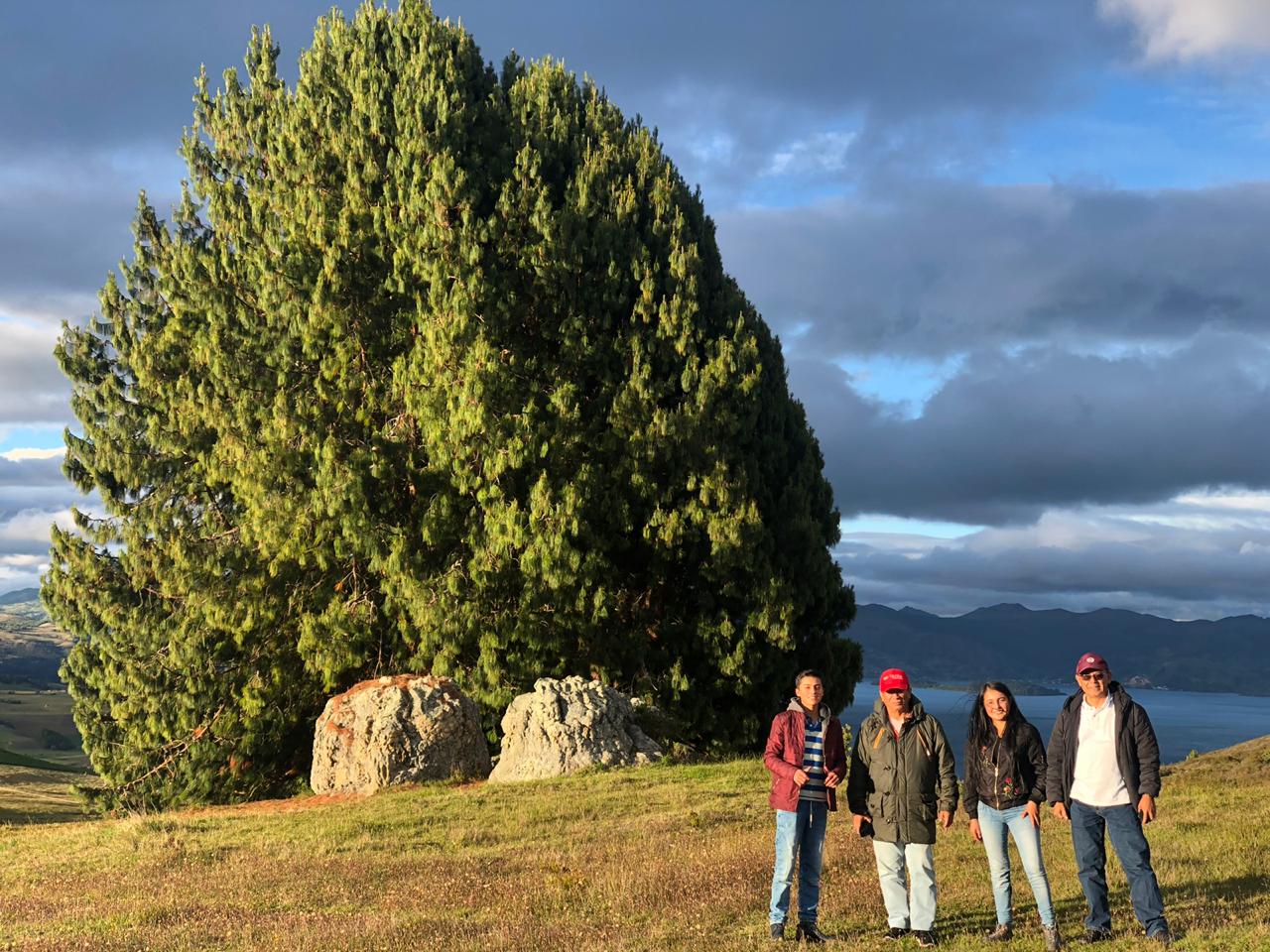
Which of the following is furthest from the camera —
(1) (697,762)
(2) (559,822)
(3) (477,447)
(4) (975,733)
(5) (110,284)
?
(5) (110,284)

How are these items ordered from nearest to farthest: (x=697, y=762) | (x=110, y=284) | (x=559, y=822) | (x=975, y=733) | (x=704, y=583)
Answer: (x=975, y=733), (x=559, y=822), (x=697, y=762), (x=704, y=583), (x=110, y=284)

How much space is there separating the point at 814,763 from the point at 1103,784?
87.0 inches

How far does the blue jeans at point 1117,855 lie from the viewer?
8.70m

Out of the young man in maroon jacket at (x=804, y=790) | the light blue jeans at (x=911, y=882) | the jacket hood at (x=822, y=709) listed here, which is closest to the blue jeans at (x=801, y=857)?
the young man in maroon jacket at (x=804, y=790)

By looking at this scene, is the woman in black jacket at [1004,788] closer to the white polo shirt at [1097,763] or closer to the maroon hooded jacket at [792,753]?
the white polo shirt at [1097,763]

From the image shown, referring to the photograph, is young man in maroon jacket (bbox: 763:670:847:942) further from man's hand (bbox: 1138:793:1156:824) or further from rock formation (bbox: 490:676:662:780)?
rock formation (bbox: 490:676:662:780)

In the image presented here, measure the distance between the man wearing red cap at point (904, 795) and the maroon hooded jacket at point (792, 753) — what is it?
20 centimetres

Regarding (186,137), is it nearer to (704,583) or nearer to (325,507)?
(325,507)

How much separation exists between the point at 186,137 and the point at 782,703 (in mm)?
20446

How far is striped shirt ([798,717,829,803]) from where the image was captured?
898cm

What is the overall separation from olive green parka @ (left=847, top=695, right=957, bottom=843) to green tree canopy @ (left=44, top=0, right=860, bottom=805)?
14.0 metres

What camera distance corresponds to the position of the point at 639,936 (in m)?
9.14

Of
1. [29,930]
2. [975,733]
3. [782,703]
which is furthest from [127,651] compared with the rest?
[975,733]

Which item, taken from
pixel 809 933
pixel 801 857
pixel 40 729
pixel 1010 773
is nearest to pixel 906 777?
pixel 1010 773
